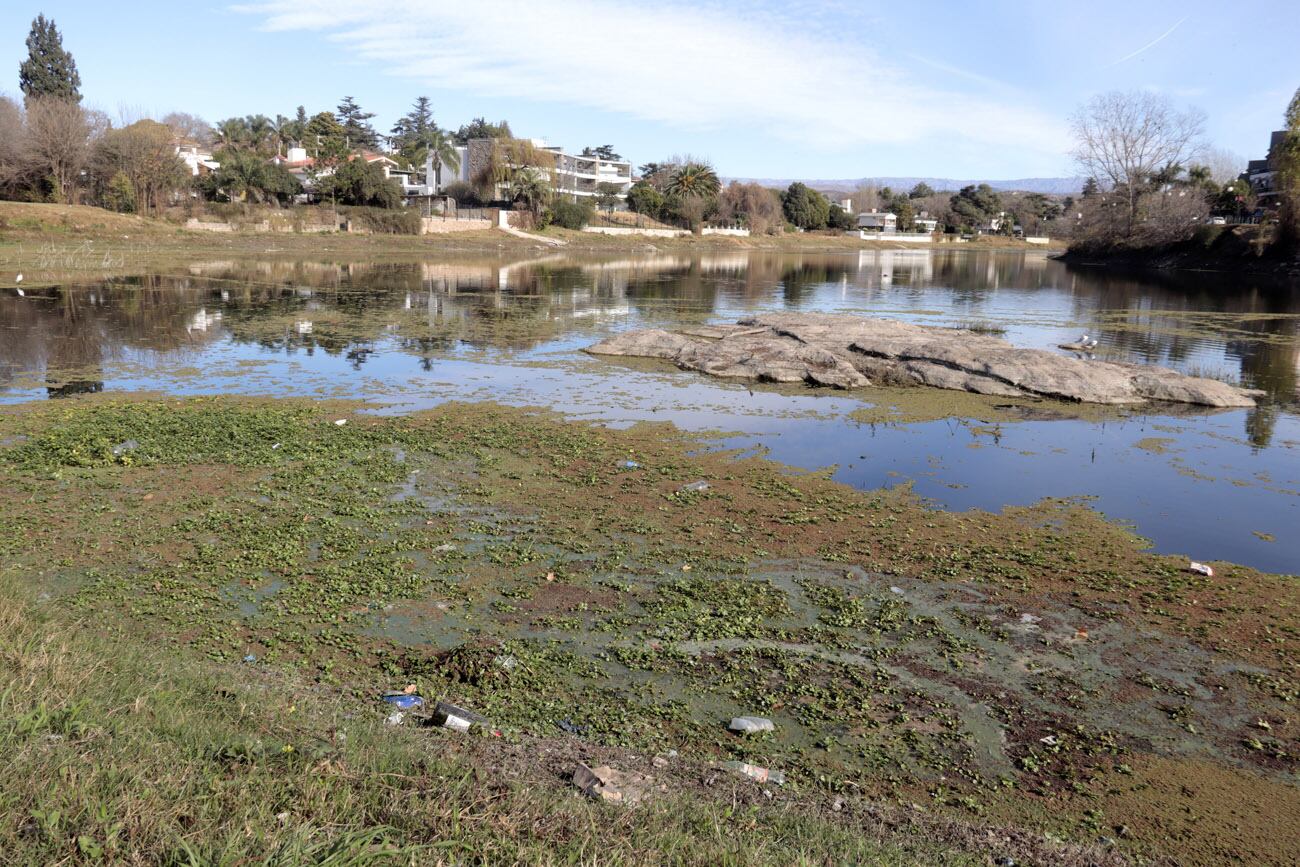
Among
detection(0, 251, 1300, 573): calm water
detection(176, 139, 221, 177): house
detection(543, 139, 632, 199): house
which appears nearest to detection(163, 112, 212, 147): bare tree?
detection(176, 139, 221, 177): house

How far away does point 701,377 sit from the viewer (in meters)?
16.9

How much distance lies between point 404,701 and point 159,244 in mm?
53812

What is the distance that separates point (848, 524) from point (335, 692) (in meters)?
5.22

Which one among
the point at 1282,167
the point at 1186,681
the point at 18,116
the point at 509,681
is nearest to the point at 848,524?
the point at 1186,681

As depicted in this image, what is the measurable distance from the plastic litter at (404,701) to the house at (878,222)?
424 ft

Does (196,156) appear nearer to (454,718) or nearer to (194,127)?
(194,127)

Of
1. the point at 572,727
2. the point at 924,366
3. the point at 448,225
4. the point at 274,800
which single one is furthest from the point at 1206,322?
the point at 448,225

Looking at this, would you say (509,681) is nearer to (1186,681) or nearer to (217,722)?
(217,722)

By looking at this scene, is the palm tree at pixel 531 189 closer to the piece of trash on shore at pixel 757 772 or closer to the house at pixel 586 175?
the house at pixel 586 175

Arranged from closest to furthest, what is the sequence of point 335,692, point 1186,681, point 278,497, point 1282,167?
point 335,692 < point 1186,681 < point 278,497 < point 1282,167

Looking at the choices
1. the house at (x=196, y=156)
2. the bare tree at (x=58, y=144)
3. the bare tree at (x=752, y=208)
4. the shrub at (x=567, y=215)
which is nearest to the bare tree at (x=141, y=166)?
the bare tree at (x=58, y=144)

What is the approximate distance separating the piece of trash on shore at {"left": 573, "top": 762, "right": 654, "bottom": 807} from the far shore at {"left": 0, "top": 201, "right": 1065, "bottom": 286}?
33148 mm

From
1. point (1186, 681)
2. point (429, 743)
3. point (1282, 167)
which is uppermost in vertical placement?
point (1282, 167)

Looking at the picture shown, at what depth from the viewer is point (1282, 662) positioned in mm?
6215
